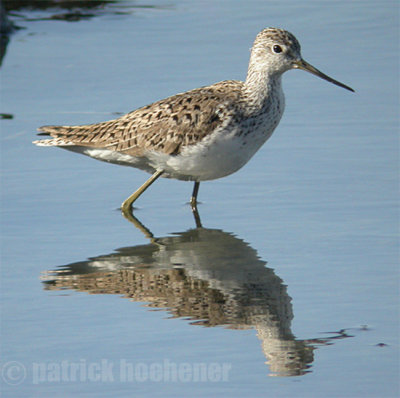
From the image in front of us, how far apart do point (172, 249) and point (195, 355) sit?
7.66 ft

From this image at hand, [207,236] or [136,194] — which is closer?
[207,236]

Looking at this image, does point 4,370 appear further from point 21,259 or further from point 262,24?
point 262,24

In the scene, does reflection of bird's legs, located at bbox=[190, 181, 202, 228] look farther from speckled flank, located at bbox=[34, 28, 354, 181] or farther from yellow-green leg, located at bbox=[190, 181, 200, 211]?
speckled flank, located at bbox=[34, 28, 354, 181]

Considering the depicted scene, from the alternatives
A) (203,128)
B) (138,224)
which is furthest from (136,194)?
(203,128)

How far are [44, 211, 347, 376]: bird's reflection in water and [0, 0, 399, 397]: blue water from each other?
2cm

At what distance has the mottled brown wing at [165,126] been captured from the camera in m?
10.3

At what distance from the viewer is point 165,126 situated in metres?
10.6

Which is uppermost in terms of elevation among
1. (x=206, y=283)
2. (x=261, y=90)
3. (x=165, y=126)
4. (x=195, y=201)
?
(x=261, y=90)

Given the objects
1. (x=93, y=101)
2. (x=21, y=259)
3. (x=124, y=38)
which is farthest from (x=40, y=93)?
(x=21, y=259)

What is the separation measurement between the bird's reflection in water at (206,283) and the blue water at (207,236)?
0.02 m

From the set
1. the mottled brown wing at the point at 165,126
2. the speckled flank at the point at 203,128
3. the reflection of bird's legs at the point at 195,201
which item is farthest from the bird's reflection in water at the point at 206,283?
the mottled brown wing at the point at 165,126

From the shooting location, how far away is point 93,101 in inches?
526

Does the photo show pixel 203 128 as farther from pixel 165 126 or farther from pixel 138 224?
pixel 138 224

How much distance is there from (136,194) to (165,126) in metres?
0.74
